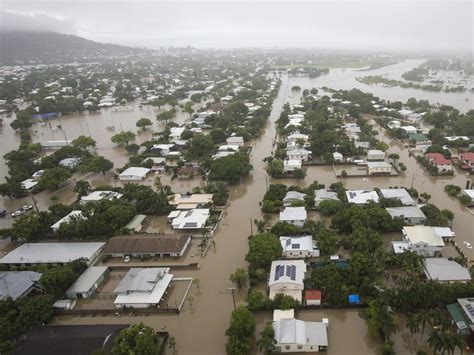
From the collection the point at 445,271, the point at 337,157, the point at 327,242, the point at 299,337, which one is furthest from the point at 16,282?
the point at 337,157

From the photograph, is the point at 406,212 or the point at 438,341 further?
the point at 406,212

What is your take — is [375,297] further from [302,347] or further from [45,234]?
[45,234]

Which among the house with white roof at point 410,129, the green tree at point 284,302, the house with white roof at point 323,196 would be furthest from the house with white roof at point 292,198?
the house with white roof at point 410,129

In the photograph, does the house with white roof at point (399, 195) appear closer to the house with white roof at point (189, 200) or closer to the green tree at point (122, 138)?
the house with white roof at point (189, 200)

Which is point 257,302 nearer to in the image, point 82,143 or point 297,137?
point 297,137

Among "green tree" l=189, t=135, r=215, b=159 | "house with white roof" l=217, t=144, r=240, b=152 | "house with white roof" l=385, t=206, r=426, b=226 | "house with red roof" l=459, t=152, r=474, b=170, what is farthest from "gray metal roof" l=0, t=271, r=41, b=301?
"house with red roof" l=459, t=152, r=474, b=170
